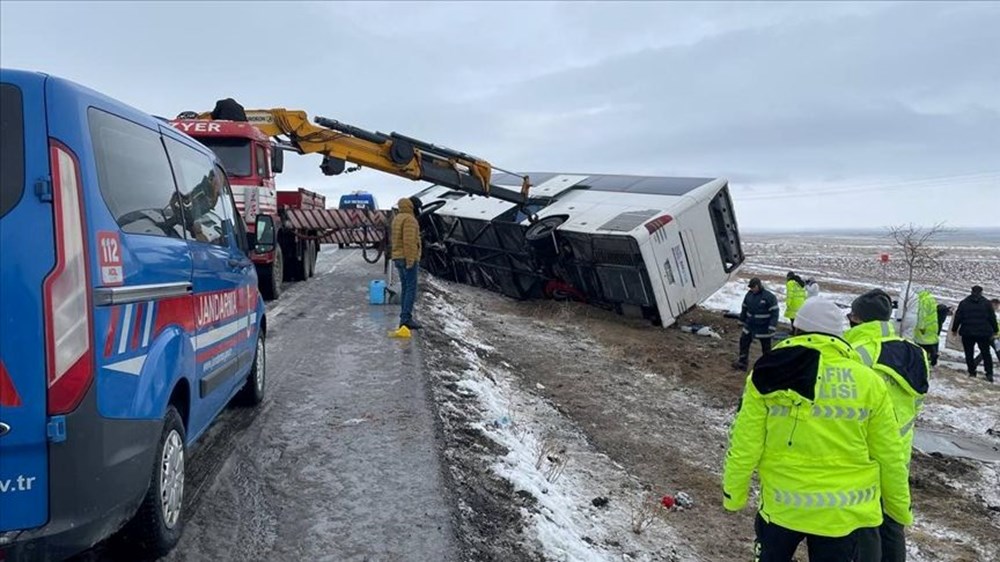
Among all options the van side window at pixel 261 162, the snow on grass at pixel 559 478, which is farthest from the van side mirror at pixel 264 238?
the van side window at pixel 261 162

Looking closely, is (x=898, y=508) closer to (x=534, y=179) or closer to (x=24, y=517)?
(x=24, y=517)

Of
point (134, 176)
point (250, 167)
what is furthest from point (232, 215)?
point (250, 167)

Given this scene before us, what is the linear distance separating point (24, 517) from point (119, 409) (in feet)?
1.50

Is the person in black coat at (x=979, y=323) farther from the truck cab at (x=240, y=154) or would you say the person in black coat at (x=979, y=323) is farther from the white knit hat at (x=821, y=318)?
the truck cab at (x=240, y=154)

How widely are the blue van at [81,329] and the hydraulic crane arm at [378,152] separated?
33.2ft

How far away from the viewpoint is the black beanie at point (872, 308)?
4.23m

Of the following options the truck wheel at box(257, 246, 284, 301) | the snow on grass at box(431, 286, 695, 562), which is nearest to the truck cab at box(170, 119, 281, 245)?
the truck wheel at box(257, 246, 284, 301)

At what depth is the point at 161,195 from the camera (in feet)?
11.5

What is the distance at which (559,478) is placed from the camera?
6074mm

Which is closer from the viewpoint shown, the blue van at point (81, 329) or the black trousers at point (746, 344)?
the blue van at point (81, 329)

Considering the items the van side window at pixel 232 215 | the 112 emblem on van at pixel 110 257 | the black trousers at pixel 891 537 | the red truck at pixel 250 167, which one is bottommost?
the black trousers at pixel 891 537

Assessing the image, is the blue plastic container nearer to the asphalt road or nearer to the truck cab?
the truck cab

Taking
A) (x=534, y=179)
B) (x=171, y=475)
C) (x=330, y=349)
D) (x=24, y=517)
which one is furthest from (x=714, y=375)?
(x=24, y=517)

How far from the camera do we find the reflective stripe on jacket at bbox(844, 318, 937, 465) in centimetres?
397
